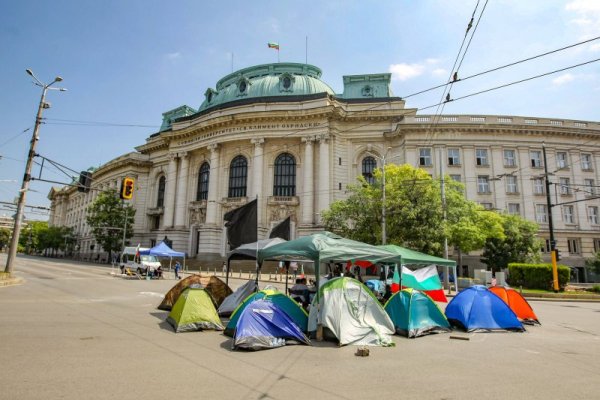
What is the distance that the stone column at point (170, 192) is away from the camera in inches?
1918

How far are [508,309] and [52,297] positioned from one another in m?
17.3

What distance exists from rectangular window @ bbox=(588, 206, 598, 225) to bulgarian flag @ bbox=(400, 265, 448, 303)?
1271 inches

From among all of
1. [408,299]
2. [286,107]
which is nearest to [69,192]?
[286,107]

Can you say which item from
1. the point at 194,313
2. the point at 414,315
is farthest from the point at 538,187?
the point at 194,313

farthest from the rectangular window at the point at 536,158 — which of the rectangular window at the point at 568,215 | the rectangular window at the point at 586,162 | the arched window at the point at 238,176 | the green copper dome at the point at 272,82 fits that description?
the arched window at the point at 238,176

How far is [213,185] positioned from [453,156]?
28.7m

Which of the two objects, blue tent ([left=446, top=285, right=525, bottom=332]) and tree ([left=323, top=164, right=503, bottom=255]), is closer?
blue tent ([left=446, top=285, right=525, bottom=332])

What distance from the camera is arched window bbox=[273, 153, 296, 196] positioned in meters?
42.6

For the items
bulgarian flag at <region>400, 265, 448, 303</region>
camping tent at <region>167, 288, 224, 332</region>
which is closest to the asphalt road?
camping tent at <region>167, 288, 224, 332</region>

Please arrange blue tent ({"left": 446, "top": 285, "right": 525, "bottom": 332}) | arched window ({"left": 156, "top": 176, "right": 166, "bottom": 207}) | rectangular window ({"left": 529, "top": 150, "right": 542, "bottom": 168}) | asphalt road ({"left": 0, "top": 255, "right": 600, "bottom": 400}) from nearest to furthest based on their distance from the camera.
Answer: asphalt road ({"left": 0, "top": 255, "right": 600, "bottom": 400})
blue tent ({"left": 446, "top": 285, "right": 525, "bottom": 332})
rectangular window ({"left": 529, "top": 150, "right": 542, "bottom": 168})
arched window ({"left": 156, "top": 176, "right": 166, "bottom": 207})

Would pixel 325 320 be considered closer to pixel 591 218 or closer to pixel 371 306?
pixel 371 306

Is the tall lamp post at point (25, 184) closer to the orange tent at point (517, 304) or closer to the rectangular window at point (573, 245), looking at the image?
the orange tent at point (517, 304)

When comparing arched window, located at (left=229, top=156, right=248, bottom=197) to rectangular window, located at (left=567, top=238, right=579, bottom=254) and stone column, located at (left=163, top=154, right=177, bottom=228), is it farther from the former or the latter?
rectangular window, located at (left=567, top=238, right=579, bottom=254)

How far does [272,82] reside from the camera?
47375 mm
